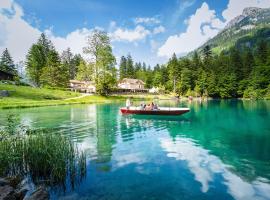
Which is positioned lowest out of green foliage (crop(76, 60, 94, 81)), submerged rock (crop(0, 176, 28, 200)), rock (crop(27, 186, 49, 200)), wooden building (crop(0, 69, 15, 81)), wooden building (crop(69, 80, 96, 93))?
rock (crop(27, 186, 49, 200))

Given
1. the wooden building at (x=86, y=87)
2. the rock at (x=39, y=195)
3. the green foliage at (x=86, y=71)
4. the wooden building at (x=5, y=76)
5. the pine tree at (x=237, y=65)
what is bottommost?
the rock at (x=39, y=195)

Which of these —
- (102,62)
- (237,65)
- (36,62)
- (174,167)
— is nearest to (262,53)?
(237,65)

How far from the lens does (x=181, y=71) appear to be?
103 meters

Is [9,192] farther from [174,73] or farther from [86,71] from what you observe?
[174,73]

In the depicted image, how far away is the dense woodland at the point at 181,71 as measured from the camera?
255ft

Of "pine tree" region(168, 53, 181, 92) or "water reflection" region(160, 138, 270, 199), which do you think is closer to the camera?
"water reflection" region(160, 138, 270, 199)

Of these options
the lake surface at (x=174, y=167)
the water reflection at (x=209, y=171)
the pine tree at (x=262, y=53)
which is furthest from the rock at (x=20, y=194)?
the pine tree at (x=262, y=53)

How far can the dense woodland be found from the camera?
77.6 m

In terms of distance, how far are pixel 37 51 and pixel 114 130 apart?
77.7m

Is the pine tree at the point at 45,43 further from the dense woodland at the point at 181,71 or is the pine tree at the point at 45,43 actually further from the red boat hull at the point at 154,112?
the red boat hull at the point at 154,112

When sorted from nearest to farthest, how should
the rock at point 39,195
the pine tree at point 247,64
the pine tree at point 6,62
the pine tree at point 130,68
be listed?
the rock at point 39,195, the pine tree at point 6,62, the pine tree at point 247,64, the pine tree at point 130,68

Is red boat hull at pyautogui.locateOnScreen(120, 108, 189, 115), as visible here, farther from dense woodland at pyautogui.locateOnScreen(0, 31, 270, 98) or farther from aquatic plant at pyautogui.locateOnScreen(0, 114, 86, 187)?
dense woodland at pyautogui.locateOnScreen(0, 31, 270, 98)

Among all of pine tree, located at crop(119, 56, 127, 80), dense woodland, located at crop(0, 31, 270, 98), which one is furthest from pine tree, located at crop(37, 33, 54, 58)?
pine tree, located at crop(119, 56, 127, 80)

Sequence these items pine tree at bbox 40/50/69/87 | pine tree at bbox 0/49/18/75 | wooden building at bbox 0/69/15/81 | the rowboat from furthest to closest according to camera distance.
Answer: pine tree at bbox 0/49/18/75 < pine tree at bbox 40/50/69/87 < wooden building at bbox 0/69/15/81 < the rowboat
